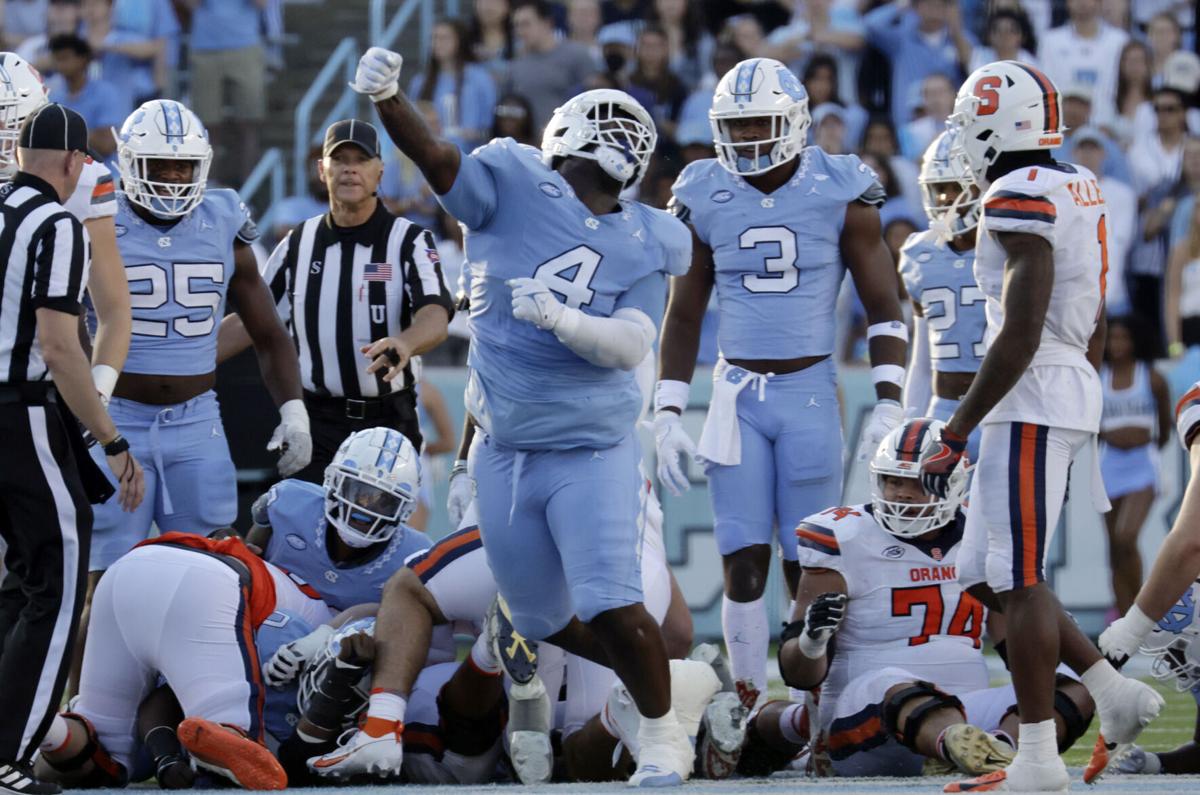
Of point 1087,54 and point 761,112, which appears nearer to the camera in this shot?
point 761,112

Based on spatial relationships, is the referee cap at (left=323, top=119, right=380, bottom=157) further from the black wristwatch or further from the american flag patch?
the black wristwatch

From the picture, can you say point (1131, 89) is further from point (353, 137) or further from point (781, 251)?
point (353, 137)

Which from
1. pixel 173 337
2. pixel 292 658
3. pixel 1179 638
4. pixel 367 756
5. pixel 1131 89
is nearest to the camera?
pixel 367 756

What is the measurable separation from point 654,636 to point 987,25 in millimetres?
8235

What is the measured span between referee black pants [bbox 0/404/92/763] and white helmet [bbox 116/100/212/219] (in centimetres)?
174

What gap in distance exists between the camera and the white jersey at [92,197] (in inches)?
222

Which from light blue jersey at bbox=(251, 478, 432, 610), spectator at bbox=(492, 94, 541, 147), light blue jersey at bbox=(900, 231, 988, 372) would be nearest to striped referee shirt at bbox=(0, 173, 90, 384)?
light blue jersey at bbox=(251, 478, 432, 610)

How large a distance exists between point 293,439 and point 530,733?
167 centimetres

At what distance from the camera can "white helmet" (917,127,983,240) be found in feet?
22.6

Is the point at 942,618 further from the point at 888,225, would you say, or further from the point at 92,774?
the point at 888,225

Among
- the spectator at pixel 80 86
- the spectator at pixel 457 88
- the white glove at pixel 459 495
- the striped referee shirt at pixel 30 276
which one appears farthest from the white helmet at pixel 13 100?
the spectator at pixel 457 88

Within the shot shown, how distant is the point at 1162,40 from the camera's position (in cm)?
1215

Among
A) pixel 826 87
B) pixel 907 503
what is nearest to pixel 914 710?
pixel 907 503

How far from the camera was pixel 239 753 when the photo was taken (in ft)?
16.2
